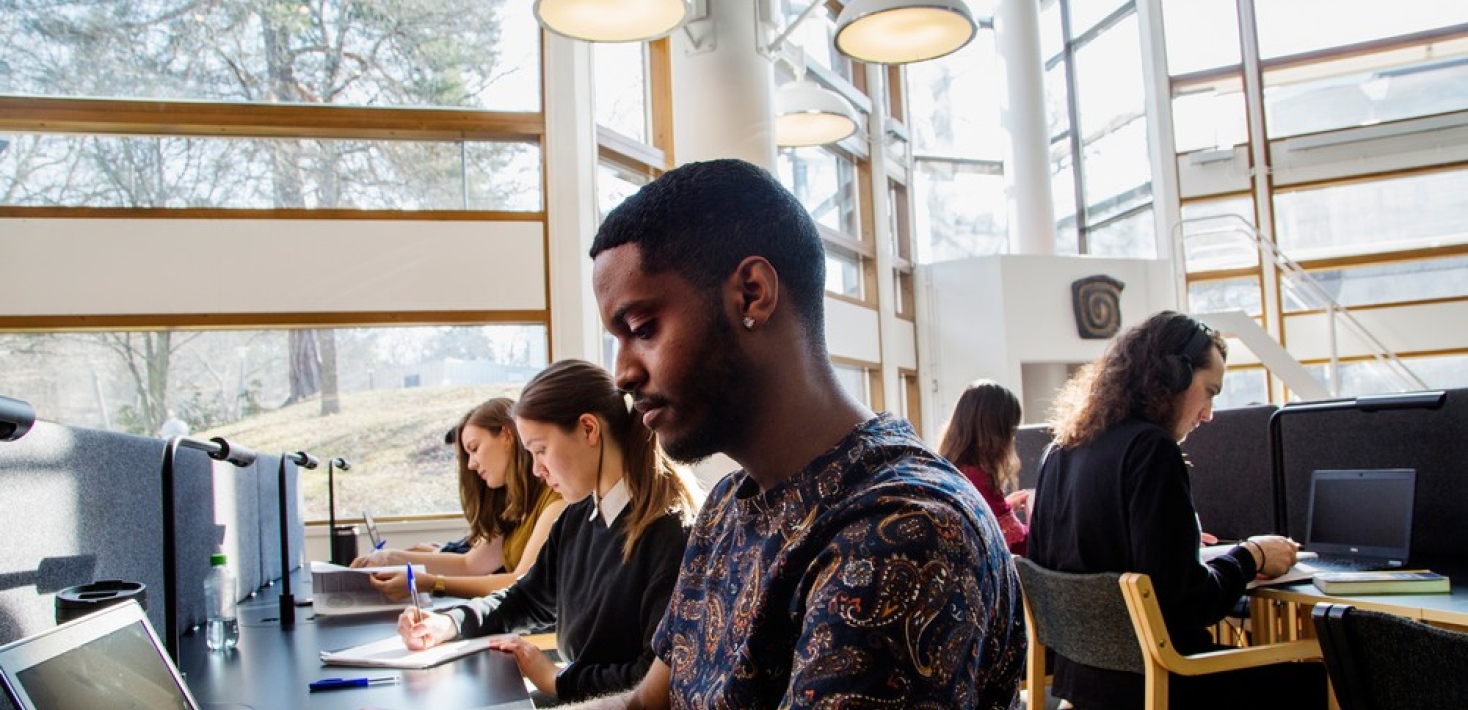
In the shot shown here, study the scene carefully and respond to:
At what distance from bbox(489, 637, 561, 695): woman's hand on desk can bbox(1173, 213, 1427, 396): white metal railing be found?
270 inches

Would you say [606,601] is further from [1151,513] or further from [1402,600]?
[1402,600]

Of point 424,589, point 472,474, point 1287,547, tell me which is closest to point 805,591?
point 1287,547

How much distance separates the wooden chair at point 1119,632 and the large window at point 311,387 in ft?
13.1

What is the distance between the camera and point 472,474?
11.5 ft

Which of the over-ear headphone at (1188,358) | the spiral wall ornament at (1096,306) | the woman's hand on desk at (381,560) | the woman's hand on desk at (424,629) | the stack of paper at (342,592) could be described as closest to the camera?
the woman's hand on desk at (424,629)

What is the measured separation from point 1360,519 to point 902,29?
7.71 feet

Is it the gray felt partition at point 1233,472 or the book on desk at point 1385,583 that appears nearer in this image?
the book on desk at point 1385,583

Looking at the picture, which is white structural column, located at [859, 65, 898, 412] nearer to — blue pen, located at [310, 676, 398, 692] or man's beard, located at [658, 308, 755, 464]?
blue pen, located at [310, 676, 398, 692]

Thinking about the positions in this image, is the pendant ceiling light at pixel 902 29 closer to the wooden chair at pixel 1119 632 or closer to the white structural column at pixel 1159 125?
the wooden chair at pixel 1119 632

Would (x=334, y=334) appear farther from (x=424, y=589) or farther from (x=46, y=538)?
(x=46, y=538)

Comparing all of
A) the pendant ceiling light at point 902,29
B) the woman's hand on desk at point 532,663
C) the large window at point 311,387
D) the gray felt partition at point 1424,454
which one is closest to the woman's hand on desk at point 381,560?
the woman's hand on desk at point 532,663

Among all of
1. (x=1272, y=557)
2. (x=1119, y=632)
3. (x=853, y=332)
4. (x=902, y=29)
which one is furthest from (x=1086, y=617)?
(x=853, y=332)

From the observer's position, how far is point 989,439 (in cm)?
340

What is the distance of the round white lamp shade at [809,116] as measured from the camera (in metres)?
5.18
